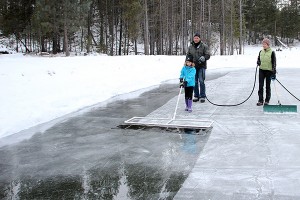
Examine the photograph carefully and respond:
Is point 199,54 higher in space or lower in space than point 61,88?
higher

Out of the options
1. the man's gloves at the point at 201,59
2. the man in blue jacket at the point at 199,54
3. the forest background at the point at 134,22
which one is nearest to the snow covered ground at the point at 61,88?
the man in blue jacket at the point at 199,54

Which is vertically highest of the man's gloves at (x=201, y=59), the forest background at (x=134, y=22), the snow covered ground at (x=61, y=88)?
the forest background at (x=134, y=22)

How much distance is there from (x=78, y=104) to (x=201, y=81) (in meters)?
3.47

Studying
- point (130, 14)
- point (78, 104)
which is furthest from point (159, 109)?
point (130, 14)

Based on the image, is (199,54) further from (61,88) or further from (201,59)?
(61,88)

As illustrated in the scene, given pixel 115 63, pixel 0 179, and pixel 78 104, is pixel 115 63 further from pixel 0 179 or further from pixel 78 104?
pixel 0 179

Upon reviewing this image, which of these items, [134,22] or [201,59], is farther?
[134,22]

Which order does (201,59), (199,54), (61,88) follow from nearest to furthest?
(201,59) < (199,54) < (61,88)

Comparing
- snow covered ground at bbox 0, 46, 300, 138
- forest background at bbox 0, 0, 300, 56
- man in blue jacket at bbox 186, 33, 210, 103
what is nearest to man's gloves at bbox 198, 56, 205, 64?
man in blue jacket at bbox 186, 33, 210, 103

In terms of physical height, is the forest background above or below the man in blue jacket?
above

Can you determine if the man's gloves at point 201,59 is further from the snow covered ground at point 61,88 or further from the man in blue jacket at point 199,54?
the snow covered ground at point 61,88

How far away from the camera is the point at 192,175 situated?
4.54 meters

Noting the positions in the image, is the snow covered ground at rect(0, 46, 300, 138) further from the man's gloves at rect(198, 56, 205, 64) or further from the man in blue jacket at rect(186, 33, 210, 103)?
the man's gloves at rect(198, 56, 205, 64)

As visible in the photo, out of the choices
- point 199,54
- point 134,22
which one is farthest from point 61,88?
point 134,22
